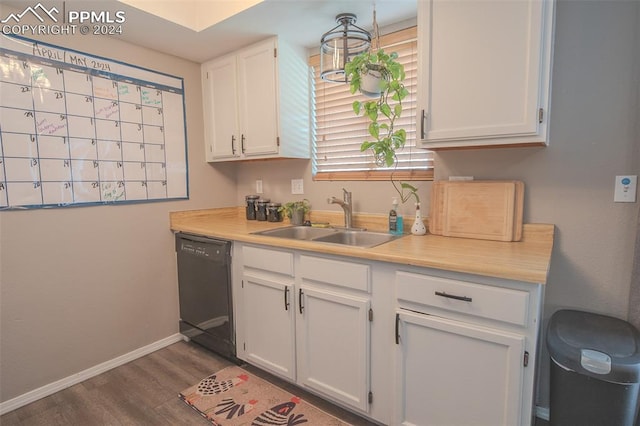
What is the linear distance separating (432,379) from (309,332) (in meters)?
0.66

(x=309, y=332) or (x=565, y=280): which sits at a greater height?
(x=565, y=280)

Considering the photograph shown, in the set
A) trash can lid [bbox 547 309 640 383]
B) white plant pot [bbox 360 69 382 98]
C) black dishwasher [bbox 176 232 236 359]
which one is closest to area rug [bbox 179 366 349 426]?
black dishwasher [bbox 176 232 236 359]

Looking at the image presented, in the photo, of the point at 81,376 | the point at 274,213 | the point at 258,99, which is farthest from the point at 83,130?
the point at 81,376

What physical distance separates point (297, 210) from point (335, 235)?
435mm

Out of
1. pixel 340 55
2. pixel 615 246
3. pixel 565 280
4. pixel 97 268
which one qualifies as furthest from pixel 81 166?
pixel 615 246

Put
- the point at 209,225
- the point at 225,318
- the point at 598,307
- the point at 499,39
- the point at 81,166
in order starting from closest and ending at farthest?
the point at 499,39
the point at 598,307
the point at 81,166
the point at 225,318
the point at 209,225

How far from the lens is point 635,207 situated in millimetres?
1426

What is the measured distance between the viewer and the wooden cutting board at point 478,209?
5.41 ft

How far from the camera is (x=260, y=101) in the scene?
2.37 meters

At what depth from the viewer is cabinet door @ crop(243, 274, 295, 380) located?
1881 millimetres

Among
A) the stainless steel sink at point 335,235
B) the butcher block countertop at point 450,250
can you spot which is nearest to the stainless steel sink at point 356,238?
the stainless steel sink at point 335,235

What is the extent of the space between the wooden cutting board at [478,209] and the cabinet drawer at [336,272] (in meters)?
0.59

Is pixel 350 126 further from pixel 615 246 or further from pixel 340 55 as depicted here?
pixel 615 246

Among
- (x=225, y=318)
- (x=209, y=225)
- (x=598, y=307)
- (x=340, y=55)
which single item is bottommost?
(x=225, y=318)
